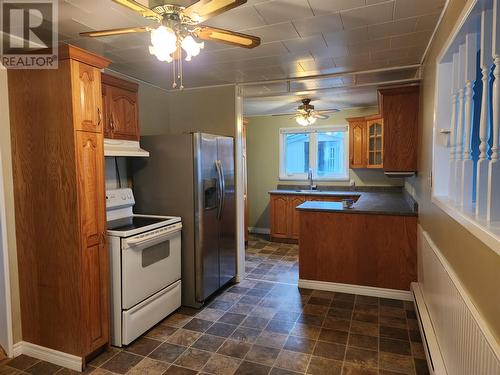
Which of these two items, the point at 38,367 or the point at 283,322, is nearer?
the point at 38,367

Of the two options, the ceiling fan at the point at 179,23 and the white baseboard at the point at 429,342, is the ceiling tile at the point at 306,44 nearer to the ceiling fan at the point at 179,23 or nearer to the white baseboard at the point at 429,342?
the ceiling fan at the point at 179,23

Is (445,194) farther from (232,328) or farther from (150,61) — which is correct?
(150,61)

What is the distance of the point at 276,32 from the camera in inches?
92.8

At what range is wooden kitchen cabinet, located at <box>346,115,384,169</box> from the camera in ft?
17.3

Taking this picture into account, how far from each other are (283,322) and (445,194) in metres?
1.70

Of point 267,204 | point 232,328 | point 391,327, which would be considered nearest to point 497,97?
point 391,327

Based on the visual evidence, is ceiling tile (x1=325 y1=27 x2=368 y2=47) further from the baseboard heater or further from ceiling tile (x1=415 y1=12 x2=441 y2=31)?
the baseboard heater

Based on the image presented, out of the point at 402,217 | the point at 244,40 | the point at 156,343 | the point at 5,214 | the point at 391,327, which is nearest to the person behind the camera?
the point at 244,40

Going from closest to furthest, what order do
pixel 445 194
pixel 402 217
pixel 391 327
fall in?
1. pixel 445 194
2. pixel 391 327
3. pixel 402 217

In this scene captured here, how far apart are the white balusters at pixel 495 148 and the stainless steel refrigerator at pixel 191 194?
7.65 ft

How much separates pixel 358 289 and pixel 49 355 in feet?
9.40

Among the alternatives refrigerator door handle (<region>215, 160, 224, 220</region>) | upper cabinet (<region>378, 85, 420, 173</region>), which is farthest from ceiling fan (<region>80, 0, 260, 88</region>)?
upper cabinet (<region>378, 85, 420, 173</region>)

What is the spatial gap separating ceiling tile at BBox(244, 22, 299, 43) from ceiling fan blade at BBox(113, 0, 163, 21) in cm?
94

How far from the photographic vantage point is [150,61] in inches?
115
